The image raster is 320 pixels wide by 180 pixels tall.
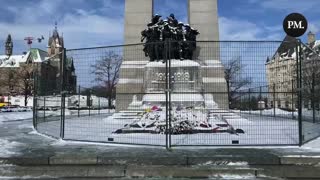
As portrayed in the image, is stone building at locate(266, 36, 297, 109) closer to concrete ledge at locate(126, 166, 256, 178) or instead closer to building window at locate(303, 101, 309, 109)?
building window at locate(303, 101, 309, 109)

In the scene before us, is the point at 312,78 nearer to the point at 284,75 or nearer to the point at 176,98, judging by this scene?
the point at 284,75

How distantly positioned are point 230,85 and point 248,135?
1777mm

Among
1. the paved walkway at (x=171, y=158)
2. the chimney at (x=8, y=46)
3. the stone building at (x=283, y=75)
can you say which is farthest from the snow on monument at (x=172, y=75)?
the chimney at (x=8, y=46)

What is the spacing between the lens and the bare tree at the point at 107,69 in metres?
14.6

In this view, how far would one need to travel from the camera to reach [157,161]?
414 inches

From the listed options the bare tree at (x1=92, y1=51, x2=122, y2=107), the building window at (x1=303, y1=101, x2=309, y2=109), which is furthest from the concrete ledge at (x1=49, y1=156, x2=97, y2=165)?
the building window at (x1=303, y1=101, x2=309, y2=109)

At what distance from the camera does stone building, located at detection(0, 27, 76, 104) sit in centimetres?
1602

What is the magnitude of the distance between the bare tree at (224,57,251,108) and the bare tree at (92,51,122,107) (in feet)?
11.8

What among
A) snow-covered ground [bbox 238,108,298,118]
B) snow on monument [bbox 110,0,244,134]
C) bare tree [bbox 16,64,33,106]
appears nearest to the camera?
snow-covered ground [bbox 238,108,298,118]

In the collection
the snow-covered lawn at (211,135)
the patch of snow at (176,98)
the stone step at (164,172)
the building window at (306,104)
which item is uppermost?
the patch of snow at (176,98)

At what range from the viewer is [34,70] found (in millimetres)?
23781

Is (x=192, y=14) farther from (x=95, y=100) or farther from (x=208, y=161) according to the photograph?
(x=208, y=161)

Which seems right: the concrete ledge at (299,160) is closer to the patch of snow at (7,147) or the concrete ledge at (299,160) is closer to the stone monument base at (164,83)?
the stone monument base at (164,83)

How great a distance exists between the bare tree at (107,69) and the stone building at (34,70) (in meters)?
0.78
